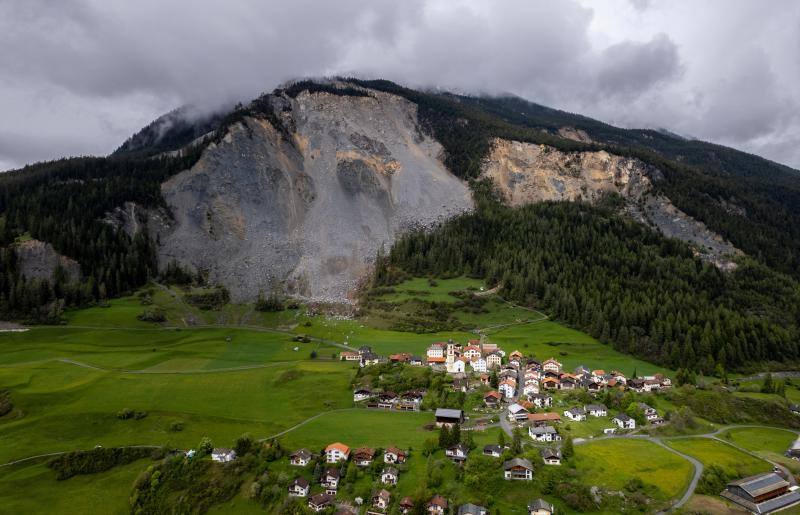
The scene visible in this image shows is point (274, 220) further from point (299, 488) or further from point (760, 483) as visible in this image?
point (760, 483)

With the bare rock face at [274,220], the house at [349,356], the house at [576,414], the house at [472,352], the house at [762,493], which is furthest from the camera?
the bare rock face at [274,220]

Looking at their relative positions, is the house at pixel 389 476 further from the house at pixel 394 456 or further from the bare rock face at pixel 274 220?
the bare rock face at pixel 274 220

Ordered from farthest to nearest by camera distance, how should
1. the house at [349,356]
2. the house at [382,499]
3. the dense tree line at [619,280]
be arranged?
the dense tree line at [619,280] < the house at [349,356] < the house at [382,499]

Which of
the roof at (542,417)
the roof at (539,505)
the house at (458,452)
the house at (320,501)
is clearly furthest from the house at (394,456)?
the roof at (542,417)

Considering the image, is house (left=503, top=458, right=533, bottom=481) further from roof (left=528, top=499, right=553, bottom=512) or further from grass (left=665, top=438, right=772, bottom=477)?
grass (left=665, top=438, right=772, bottom=477)

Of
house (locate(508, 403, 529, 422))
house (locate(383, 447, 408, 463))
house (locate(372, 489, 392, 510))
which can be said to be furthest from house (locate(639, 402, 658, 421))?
house (locate(372, 489, 392, 510))

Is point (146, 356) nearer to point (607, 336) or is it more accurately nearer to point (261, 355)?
point (261, 355)
